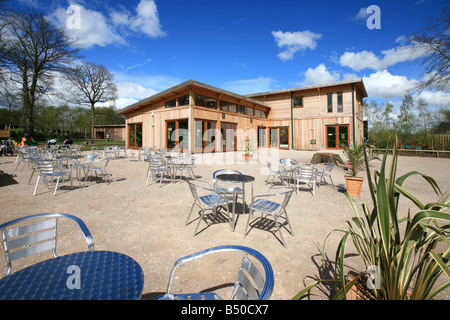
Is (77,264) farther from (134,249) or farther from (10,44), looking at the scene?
(10,44)

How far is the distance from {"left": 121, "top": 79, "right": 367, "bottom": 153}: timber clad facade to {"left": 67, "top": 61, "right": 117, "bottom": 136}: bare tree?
1182cm

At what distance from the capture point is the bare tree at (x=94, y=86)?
26.2 metres

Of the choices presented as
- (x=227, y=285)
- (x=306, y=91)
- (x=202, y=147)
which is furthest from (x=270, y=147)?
(x=227, y=285)

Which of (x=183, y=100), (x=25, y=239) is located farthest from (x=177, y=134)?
(x=25, y=239)

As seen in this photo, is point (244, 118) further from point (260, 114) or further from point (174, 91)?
point (174, 91)

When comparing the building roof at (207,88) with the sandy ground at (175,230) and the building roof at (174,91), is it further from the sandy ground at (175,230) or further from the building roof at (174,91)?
the sandy ground at (175,230)

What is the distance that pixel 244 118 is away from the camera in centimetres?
1738

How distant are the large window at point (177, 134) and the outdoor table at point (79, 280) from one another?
1270cm

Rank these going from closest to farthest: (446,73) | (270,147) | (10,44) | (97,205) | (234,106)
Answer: (97,205) < (446,73) < (10,44) < (234,106) < (270,147)

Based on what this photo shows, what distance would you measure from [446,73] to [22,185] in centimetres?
1889

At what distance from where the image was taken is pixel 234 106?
16.6 meters

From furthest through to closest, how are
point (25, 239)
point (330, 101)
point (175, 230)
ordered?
point (330, 101)
point (175, 230)
point (25, 239)

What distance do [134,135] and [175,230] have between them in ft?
58.1

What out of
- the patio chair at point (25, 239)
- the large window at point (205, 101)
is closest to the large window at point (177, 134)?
the large window at point (205, 101)
